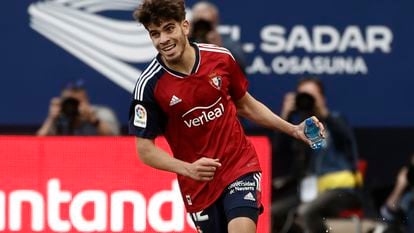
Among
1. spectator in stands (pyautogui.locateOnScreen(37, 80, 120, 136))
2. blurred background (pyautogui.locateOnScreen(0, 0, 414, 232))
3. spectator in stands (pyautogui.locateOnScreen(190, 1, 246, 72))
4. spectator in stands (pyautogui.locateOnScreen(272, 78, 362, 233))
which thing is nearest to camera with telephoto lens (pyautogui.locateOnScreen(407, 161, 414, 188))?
spectator in stands (pyautogui.locateOnScreen(272, 78, 362, 233))

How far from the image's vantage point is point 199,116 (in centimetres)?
737

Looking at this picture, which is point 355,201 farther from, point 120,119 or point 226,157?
point 226,157

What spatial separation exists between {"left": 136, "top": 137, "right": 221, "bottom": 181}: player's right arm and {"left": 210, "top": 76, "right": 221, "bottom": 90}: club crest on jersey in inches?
17.1

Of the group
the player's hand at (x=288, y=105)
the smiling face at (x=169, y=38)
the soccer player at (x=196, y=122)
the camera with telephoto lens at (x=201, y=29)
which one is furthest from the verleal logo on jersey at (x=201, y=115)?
the player's hand at (x=288, y=105)

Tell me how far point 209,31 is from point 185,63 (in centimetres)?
329

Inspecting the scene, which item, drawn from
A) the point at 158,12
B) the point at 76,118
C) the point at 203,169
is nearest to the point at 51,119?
the point at 76,118

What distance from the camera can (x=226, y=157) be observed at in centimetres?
746

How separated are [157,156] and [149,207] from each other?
A: 2.21m

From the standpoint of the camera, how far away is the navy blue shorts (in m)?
7.38

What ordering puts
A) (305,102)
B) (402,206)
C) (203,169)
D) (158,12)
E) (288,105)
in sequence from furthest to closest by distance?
(288,105), (402,206), (305,102), (158,12), (203,169)

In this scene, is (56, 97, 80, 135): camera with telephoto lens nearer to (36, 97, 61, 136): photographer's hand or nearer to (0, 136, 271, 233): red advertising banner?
(36, 97, 61, 136): photographer's hand

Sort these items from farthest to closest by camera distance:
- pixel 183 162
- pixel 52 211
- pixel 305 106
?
1. pixel 305 106
2. pixel 52 211
3. pixel 183 162

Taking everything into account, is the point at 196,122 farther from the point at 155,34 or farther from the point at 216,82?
the point at 155,34

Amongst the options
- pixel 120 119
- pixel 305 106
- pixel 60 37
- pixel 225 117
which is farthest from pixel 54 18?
pixel 225 117
